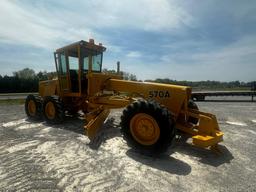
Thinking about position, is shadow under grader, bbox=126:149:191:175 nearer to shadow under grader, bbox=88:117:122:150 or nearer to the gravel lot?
the gravel lot

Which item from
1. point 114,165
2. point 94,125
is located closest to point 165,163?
point 114,165

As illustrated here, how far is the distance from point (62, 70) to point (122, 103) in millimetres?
3520

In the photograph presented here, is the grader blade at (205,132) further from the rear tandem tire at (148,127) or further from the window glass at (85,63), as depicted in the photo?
the window glass at (85,63)

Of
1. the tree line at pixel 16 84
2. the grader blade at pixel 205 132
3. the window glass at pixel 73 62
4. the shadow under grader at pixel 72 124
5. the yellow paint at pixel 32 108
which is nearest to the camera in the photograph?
the grader blade at pixel 205 132

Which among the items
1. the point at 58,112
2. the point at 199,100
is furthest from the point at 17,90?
the point at 58,112

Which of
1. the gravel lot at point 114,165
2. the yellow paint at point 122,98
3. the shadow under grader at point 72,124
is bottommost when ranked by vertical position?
the gravel lot at point 114,165

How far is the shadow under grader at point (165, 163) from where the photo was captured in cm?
425

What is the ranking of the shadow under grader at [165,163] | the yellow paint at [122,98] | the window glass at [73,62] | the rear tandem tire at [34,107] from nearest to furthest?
1. the shadow under grader at [165,163]
2. the yellow paint at [122,98]
3. the window glass at [73,62]
4. the rear tandem tire at [34,107]

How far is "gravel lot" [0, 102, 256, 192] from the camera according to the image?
368 cm

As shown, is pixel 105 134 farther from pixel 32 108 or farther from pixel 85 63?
pixel 32 108

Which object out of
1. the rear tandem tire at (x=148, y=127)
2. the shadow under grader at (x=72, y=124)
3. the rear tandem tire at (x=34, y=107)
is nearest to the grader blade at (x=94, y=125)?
the shadow under grader at (x=72, y=124)

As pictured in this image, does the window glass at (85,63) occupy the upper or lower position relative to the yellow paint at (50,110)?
upper

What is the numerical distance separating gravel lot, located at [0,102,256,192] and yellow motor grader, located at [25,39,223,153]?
42 cm

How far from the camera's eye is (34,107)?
995 centimetres
